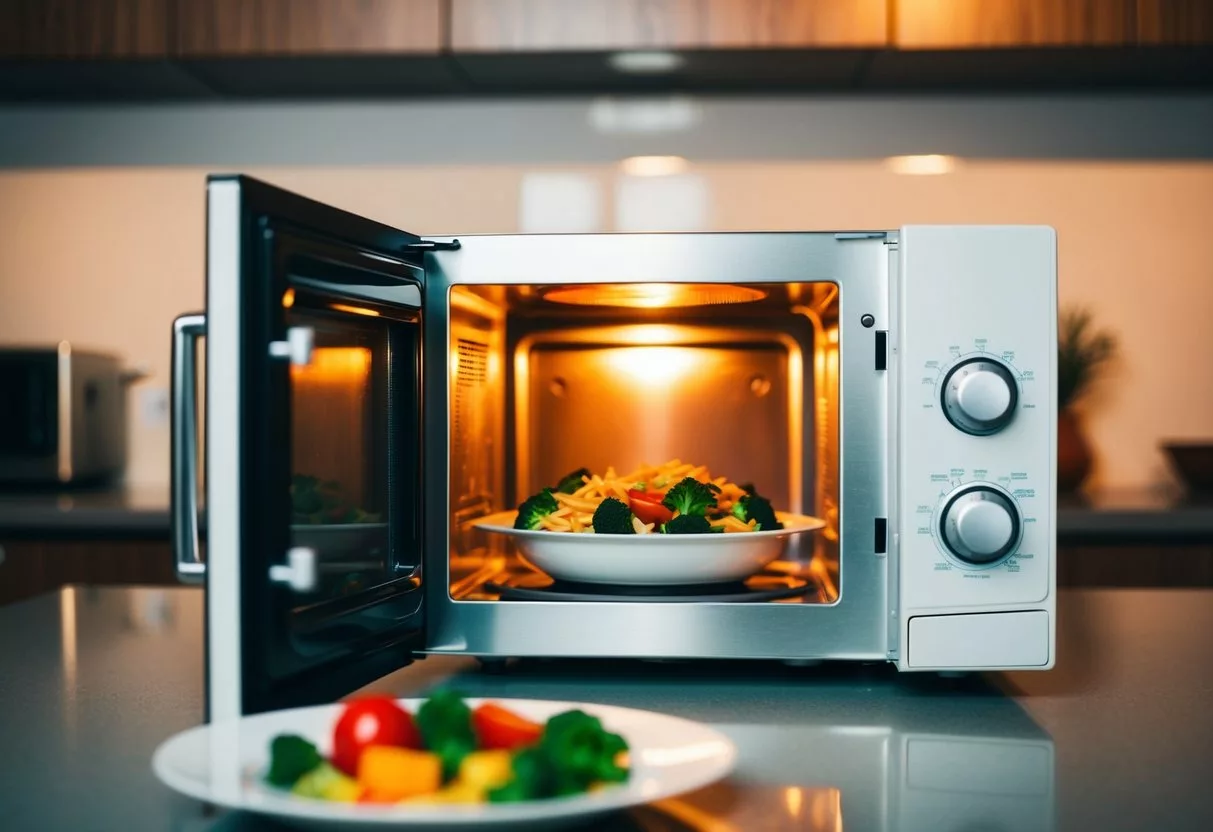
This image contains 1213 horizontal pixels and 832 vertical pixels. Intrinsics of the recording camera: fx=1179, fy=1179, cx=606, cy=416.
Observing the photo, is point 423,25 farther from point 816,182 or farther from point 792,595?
point 792,595

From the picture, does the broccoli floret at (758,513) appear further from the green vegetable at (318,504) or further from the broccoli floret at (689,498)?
the green vegetable at (318,504)

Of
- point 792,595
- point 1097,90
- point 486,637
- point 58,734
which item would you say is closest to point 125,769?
point 58,734

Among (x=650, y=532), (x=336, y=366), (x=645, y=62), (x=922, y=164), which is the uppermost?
(x=645, y=62)

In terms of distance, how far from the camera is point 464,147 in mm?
2377

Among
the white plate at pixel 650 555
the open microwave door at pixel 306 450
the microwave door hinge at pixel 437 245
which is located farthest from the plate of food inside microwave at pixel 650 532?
the microwave door hinge at pixel 437 245

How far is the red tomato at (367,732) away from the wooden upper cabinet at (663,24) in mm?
1710

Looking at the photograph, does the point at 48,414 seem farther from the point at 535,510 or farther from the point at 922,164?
the point at 922,164

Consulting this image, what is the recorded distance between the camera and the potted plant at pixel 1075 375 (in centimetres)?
215

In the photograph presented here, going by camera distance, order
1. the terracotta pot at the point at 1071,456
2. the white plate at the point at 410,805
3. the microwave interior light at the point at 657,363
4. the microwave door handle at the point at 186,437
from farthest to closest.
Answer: the terracotta pot at the point at 1071,456
the microwave interior light at the point at 657,363
the microwave door handle at the point at 186,437
the white plate at the point at 410,805

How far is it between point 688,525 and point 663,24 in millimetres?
1411

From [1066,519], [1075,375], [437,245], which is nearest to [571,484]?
[437,245]

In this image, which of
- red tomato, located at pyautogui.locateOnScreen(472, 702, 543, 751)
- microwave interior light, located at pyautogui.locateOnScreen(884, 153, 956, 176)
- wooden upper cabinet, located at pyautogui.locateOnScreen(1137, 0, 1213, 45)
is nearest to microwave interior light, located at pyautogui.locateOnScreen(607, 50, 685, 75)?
microwave interior light, located at pyautogui.locateOnScreen(884, 153, 956, 176)

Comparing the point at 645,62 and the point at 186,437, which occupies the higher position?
the point at 645,62

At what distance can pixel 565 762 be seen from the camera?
0.49 metres
